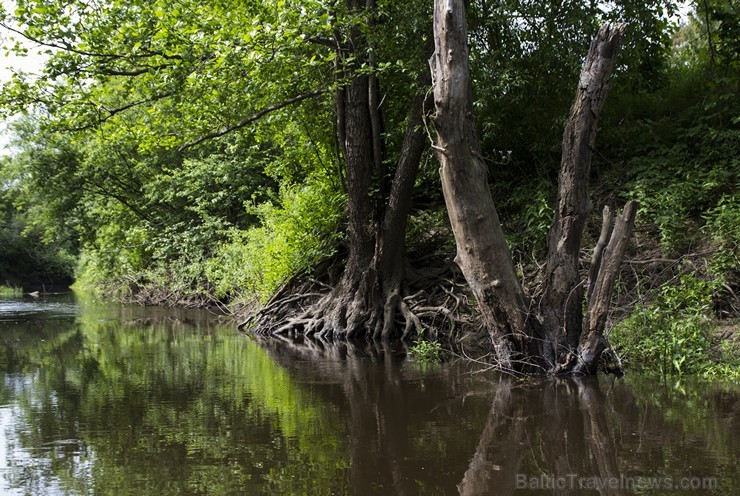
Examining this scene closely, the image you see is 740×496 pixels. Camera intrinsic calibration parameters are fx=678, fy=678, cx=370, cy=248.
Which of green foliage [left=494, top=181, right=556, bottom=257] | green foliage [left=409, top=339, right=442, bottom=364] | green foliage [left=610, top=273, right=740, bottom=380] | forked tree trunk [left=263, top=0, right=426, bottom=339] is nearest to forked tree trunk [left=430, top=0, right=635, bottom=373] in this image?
green foliage [left=610, top=273, right=740, bottom=380]

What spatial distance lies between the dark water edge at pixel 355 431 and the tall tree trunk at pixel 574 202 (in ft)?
2.19

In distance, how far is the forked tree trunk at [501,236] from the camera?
7.14 m

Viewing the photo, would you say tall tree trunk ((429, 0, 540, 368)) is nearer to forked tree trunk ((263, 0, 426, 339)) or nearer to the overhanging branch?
forked tree trunk ((263, 0, 426, 339))

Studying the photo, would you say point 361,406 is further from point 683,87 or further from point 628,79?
point 683,87

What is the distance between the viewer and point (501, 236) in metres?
7.50

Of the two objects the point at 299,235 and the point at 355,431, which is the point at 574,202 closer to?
the point at 355,431

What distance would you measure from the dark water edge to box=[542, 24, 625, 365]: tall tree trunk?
2.19 feet

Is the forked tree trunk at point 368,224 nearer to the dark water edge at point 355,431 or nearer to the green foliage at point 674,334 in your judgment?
the dark water edge at point 355,431

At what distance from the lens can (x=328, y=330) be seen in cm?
1250

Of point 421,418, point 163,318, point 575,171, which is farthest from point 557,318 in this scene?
point 163,318

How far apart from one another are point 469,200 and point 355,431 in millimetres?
2944

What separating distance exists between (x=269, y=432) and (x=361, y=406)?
1.25 metres

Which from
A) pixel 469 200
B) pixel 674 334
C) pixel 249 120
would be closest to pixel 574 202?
pixel 469 200

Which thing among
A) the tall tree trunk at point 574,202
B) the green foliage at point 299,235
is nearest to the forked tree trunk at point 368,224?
the green foliage at point 299,235
